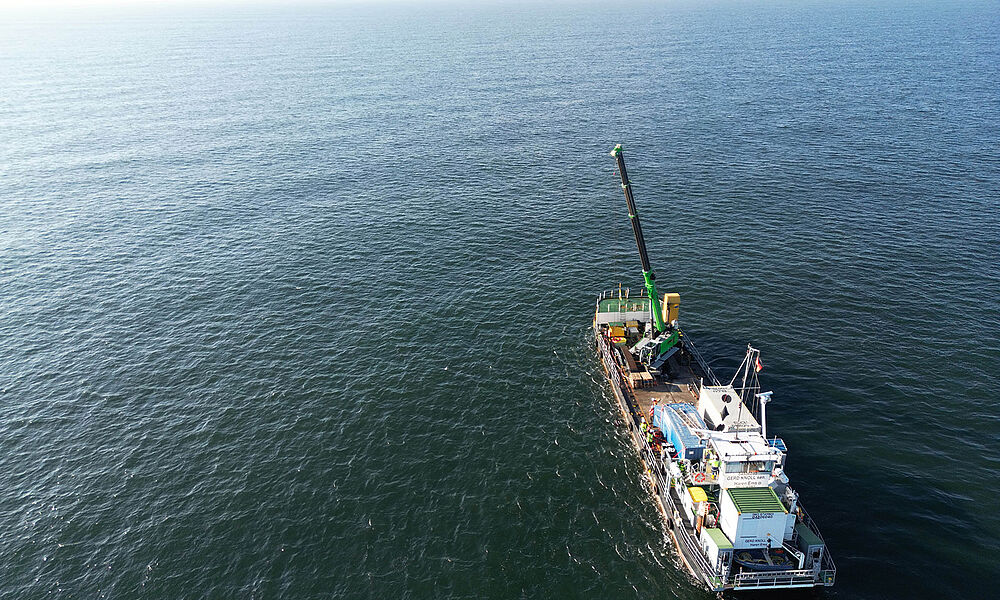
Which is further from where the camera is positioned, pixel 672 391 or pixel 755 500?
pixel 672 391

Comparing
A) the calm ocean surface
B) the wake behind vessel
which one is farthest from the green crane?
the calm ocean surface

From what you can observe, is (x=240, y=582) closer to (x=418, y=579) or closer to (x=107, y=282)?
(x=418, y=579)

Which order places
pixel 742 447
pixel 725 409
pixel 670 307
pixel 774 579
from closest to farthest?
pixel 774 579 → pixel 742 447 → pixel 725 409 → pixel 670 307

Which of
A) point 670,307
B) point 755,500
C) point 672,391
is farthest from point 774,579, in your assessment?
point 670,307

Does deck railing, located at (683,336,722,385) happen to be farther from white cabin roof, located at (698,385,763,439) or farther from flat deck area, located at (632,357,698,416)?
white cabin roof, located at (698,385,763,439)

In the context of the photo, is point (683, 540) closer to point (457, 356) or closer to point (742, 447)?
point (742, 447)
